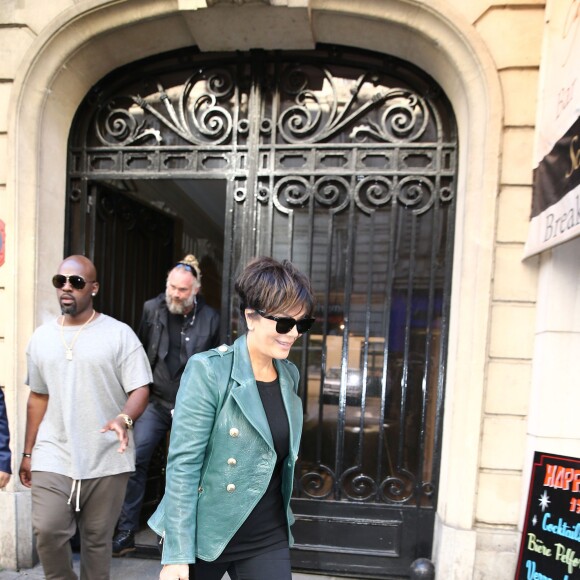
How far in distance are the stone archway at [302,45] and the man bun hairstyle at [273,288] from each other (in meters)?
1.97

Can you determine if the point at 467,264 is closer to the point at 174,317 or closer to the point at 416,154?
the point at 416,154

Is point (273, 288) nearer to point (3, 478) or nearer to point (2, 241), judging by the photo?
point (3, 478)

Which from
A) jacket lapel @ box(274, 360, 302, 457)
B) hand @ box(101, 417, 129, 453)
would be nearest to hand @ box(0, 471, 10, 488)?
hand @ box(101, 417, 129, 453)

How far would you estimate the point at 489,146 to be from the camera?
335cm

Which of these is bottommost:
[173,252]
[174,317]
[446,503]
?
[446,503]

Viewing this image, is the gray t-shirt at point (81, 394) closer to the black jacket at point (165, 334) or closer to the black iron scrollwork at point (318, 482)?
the black jacket at point (165, 334)

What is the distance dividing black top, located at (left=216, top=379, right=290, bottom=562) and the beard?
1.83m

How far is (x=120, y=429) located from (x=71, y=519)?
1.97 ft

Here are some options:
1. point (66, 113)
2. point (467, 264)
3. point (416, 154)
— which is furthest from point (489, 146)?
point (66, 113)

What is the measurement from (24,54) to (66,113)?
1.65ft

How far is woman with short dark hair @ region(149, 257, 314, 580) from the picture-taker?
1.75 m

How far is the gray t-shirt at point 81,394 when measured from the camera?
2566mm

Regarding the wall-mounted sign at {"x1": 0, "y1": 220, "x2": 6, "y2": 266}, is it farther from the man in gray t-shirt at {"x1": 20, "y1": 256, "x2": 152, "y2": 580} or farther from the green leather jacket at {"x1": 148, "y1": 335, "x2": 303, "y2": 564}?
the green leather jacket at {"x1": 148, "y1": 335, "x2": 303, "y2": 564}

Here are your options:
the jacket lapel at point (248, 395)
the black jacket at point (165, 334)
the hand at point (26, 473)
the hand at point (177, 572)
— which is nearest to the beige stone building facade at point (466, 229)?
the black jacket at point (165, 334)
